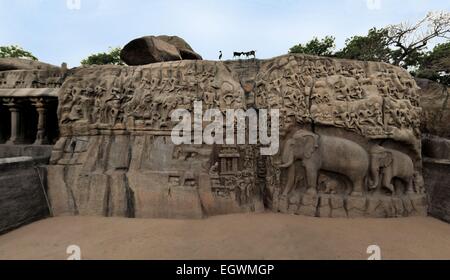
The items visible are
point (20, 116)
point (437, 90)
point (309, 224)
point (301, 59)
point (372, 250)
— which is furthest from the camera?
point (20, 116)

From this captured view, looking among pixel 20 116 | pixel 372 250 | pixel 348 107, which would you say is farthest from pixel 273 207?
pixel 20 116

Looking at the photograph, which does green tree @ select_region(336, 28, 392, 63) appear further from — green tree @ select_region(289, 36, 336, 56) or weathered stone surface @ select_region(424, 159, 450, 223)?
weathered stone surface @ select_region(424, 159, 450, 223)

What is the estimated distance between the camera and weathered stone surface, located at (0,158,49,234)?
413 centimetres

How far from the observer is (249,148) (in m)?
5.02

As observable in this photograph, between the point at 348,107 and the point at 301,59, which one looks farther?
the point at 301,59

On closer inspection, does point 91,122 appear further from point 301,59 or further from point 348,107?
point 348,107

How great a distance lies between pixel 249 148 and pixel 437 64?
1265cm

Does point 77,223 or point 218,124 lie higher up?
point 218,124

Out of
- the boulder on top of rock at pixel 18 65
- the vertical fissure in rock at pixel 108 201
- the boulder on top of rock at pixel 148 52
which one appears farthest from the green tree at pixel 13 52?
the vertical fissure in rock at pixel 108 201

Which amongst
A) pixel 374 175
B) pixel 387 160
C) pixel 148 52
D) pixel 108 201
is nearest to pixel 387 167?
pixel 387 160

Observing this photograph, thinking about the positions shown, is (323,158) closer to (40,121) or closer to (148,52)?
(148,52)

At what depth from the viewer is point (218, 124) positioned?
192 inches

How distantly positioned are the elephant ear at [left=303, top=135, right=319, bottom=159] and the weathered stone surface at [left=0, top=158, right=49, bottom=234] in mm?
5557
